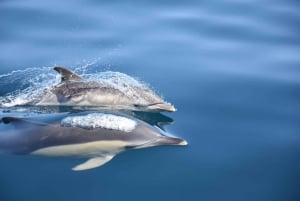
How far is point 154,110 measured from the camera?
272 inches

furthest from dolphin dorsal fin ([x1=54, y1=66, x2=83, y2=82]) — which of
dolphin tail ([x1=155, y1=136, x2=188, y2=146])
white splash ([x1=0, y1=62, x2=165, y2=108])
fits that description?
dolphin tail ([x1=155, y1=136, x2=188, y2=146])

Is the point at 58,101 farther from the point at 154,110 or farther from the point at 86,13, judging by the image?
the point at 86,13

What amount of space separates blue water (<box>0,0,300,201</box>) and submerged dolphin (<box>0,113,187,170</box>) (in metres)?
0.13

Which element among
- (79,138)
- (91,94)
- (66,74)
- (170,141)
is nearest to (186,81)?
(91,94)

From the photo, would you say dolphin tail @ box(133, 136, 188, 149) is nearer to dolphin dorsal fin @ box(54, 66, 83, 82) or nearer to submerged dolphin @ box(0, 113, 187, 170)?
submerged dolphin @ box(0, 113, 187, 170)

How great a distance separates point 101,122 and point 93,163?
0.67 metres

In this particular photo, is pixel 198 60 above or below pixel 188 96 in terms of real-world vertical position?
above

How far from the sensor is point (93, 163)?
559cm

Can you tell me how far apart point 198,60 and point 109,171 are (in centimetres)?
355

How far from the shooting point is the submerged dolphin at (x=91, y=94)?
7.17 metres

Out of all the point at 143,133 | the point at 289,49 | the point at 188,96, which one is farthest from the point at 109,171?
the point at 289,49

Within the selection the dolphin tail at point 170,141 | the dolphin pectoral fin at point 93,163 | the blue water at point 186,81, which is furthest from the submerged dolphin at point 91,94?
the dolphin pectoral fin at point 93,163

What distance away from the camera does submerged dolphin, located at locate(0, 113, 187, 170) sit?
18.7ft

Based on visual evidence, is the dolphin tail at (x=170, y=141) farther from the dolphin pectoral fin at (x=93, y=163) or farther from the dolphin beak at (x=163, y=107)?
the dolphin beak at (x=163, y=107)
